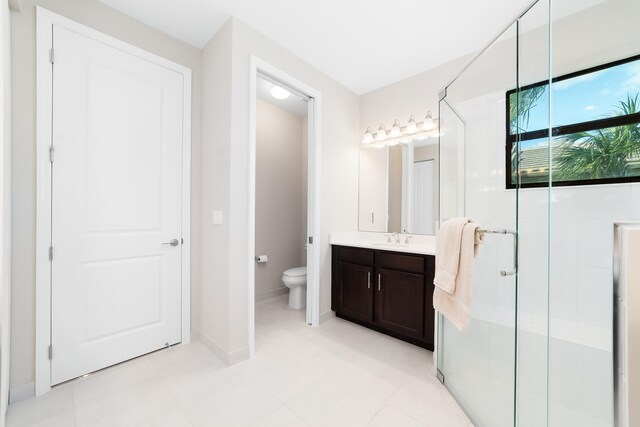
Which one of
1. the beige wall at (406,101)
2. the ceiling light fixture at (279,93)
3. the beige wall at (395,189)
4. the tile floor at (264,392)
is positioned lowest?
the tile floor at (264,392)

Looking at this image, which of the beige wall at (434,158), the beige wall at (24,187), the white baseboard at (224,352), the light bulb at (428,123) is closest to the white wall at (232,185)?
the white baseboard at (224,352)

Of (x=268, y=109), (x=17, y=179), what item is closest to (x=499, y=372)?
(x=17, y=179)

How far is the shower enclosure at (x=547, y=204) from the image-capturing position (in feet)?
4.20

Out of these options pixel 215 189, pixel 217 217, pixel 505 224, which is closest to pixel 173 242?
pixel 217 217

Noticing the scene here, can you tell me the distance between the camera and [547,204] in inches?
45.4

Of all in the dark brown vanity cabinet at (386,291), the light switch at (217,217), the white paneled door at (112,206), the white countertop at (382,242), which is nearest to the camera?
the white paneled door at (112,206)

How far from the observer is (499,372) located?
4.48 feet

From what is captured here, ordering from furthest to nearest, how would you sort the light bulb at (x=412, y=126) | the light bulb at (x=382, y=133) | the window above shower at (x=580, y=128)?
the light bulb at (x=382, y=133) < the light bulb at (x=412, y=126) < the window above shower at (x=580, y=128)

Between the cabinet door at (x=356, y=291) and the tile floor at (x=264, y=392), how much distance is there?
37 cm

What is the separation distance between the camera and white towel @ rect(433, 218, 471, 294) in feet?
4.73

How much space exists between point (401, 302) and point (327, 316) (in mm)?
872

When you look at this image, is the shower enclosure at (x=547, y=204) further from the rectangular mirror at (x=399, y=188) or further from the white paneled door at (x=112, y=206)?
the white paneled door at (x=112, y=206)

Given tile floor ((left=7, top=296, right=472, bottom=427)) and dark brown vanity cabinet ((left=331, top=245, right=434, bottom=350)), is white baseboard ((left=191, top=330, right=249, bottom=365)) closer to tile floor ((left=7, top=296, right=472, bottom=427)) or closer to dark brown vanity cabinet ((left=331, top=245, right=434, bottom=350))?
tile floor ((left=7, top=296, right=472, bottom=427))

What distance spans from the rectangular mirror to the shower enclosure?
0.77 metres
